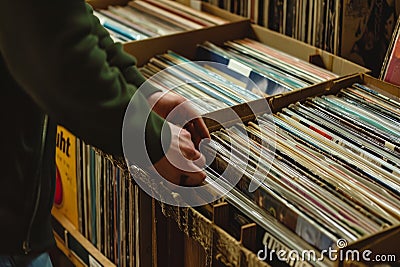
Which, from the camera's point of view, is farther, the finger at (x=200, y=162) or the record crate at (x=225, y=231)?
the finger at (x=200, y=162)

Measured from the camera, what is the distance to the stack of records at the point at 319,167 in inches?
41.7

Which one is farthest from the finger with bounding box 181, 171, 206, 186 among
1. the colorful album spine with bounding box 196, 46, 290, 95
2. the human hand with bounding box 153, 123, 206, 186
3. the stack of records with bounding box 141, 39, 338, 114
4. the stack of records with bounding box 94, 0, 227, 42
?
the stack of records with bounding box 94, 0, 227, 42

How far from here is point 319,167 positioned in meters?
1.21

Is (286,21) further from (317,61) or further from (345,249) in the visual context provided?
(345,249)

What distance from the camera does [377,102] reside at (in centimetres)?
143

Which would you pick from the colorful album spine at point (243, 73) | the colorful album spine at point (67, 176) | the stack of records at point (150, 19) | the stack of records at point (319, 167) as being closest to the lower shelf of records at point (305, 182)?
the stack of records at point (319, 167)

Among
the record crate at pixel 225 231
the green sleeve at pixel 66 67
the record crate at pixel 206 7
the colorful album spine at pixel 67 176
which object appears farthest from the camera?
the record crate at pixel 206 7

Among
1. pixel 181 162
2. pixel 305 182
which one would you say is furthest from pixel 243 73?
pixel 181 162

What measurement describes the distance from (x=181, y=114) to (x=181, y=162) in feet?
0.50

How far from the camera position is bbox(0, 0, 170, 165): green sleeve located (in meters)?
0.78

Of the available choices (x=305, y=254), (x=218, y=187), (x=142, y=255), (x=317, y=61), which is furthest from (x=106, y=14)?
(x=305, y=254)

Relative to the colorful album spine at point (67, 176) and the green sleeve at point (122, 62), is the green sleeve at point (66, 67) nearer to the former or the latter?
the green sleeve at point (122, 62)

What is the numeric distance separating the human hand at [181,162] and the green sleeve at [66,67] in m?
0.12

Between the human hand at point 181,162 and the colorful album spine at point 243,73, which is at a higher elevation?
the human hand at point 181,162
